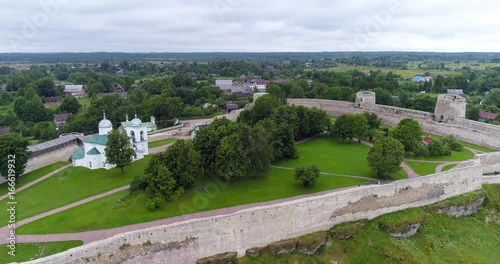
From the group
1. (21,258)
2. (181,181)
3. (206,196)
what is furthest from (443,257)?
(21,258)

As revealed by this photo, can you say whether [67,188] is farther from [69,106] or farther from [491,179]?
[69,106]

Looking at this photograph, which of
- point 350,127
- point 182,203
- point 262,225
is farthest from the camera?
point 350,127

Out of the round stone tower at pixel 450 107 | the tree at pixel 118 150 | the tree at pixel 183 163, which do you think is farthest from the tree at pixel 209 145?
the round stone tower at pixel 450 107

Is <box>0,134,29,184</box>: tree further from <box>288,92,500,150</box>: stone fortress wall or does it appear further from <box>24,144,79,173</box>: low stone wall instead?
<box>288,92,500,150</box>: stone fortress wall

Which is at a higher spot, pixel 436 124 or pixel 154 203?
pixel 436 124

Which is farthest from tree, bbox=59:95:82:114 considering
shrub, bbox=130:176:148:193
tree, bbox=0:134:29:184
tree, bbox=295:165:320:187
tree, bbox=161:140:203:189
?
tree, bbox=295:165:320:187

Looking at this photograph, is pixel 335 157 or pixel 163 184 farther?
pixel 335 157

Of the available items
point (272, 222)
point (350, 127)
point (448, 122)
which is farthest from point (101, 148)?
point (448, 122)
